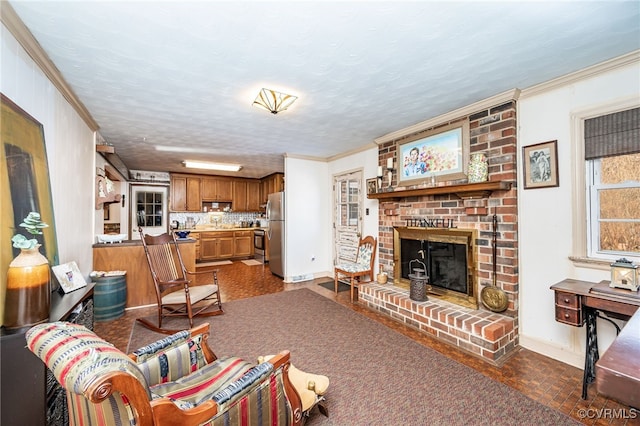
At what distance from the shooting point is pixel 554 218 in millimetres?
2393

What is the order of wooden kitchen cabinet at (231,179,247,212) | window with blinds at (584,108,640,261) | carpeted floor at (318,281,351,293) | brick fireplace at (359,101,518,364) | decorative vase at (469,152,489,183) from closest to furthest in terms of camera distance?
1. window with blinds at (584,108,640,261)
2. brick fireplace at (359,101,518,364)
3. decorative vase at (469,152,489,183)
4. carpeted floor at (318,281,351,293)
5. wooden kitchen cabinet at (231,179,247,212)

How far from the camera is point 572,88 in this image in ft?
7.50

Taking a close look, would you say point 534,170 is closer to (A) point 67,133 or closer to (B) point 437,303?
(B) point 437,303

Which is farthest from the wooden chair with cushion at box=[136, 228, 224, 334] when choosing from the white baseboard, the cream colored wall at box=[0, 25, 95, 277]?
the white baseboard

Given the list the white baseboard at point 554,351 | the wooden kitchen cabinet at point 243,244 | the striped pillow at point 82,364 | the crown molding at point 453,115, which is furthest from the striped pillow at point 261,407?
the wooden kitchen cabinet at point 243,244

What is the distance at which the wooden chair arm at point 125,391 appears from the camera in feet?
2.45

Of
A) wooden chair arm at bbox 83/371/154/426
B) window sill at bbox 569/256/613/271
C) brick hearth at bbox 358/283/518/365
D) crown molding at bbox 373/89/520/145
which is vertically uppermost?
crown molding at bbox 373/89/520/145

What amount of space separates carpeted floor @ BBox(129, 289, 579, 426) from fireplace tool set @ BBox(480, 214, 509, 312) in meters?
0.79

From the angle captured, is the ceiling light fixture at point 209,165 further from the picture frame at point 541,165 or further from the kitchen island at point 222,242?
the picture frame at point 541,165

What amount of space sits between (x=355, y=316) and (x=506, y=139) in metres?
2.56

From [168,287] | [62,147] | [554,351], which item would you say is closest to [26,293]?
[62,147]

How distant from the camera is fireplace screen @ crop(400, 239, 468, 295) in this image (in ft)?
10.0

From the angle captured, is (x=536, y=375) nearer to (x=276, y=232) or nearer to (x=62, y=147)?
(x=276, y=232)

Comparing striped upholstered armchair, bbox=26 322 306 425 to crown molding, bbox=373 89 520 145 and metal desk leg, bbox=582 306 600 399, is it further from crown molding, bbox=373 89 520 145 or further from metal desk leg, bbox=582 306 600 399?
crown molding, bbox=373 89 520 145
